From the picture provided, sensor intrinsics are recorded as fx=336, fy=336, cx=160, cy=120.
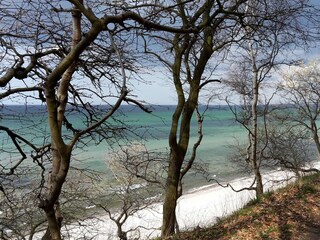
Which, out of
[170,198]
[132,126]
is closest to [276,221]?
[170,198]

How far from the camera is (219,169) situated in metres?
28.2

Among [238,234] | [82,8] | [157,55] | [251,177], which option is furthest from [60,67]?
[251,177]

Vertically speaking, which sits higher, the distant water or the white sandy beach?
the distant water

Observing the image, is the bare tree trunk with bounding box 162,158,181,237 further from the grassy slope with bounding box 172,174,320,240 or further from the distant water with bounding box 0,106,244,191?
the grassy slope with bounding box 172,174,320,240

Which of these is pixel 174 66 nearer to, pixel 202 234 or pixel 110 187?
pixel 202 234

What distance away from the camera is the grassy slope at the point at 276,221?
5.29 metres

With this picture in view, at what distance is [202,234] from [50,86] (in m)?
4.14

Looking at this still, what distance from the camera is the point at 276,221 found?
227 inches

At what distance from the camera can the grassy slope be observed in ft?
17.4

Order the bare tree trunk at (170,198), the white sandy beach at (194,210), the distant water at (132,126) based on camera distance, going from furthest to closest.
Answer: the white sandy beach at (194,210), the bare tree trunk at (170,198), the distant water at (132,126)

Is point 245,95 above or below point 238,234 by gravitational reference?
above

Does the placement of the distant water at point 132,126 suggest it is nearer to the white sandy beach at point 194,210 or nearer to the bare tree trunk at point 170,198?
the bare tree trunk at point 170,198

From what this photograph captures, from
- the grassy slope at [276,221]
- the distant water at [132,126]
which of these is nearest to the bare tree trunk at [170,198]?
the distant water at [132,126]

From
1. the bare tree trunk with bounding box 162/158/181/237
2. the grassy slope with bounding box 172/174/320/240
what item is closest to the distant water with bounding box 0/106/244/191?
the bare tree trunk with bounding box 162/158/181/237
